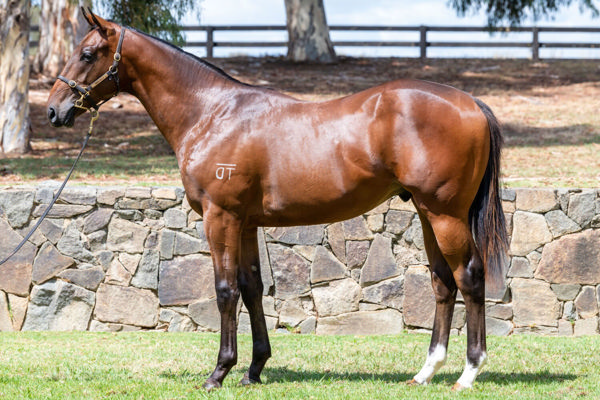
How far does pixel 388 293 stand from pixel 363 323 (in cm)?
39

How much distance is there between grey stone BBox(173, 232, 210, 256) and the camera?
26.6ft

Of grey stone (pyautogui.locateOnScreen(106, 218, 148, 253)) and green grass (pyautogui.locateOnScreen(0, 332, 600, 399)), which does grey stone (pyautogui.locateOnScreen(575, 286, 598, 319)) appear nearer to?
green grass (pyautogui.locateOnScreen(0, 332, 600, 399))

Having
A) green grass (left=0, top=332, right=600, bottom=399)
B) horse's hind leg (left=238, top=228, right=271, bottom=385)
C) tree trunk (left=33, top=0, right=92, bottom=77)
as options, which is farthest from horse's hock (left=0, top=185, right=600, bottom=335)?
tree trunk (left=33, top=0, right=92, bottom=77)

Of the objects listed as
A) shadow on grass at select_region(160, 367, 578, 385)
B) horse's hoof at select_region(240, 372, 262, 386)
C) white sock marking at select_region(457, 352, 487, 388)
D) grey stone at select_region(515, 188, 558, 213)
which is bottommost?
shadow on grass at select_region(160, 367, 578, 385)

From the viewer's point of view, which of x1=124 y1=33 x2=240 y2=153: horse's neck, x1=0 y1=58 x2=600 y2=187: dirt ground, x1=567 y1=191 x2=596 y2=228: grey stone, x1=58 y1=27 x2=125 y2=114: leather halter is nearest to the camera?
x1=58 y1=27 x2=125 y2=114: leather halter

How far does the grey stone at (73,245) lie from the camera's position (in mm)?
8172

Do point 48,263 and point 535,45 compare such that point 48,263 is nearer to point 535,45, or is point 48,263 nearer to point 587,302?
point 587,302

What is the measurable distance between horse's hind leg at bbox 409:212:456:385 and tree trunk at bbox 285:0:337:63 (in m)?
16.5

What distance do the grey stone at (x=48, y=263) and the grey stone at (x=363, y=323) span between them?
2634 mm

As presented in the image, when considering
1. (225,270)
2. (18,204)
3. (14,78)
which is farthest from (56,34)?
(225,270)

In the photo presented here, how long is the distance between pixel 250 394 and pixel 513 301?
12.1 feet

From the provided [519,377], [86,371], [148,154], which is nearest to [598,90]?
[148,154]

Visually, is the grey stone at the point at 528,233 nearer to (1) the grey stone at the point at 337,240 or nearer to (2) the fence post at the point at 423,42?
(1) the grey stone at the point at 337,240

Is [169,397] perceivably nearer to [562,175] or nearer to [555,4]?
[562,175]
